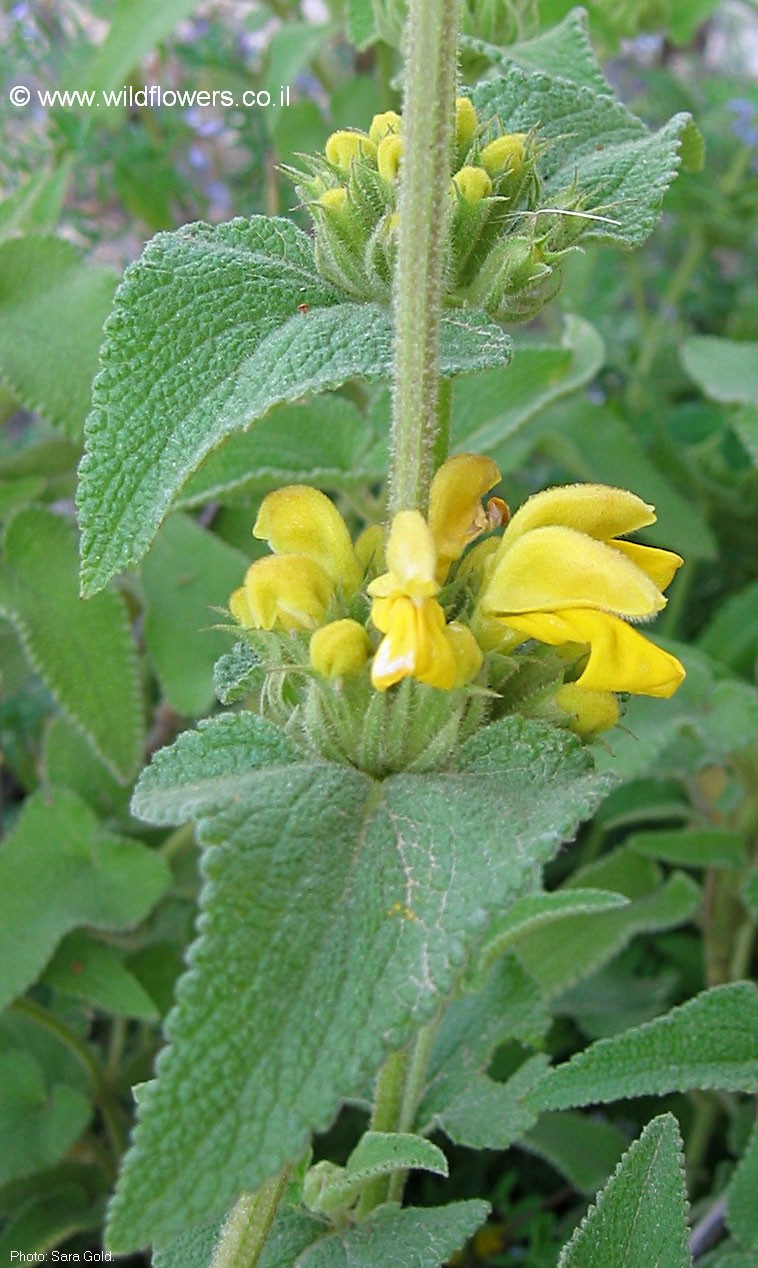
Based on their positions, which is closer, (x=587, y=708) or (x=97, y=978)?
(x=587, y=708)

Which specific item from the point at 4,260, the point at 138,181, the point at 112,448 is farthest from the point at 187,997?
the point at 138,181

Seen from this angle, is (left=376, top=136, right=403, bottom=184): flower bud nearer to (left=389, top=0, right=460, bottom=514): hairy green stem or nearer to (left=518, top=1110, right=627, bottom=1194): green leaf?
(left=389, top=0, right=460, bottom=514): hairy green stem

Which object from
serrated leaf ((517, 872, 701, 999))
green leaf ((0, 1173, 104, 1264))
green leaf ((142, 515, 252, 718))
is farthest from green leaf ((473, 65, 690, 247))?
green leaf ((0, 1173, 104, 1264))

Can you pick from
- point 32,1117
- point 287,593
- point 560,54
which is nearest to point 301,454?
point 560,54

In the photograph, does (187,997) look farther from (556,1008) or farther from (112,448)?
(556,1008)

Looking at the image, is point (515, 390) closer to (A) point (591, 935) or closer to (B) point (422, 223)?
(A) point (591, 935)
